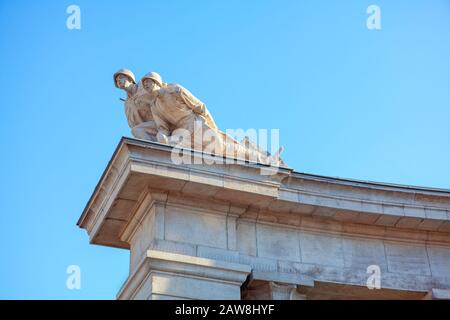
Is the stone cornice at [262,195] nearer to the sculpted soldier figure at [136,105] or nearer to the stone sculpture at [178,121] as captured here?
the stone sculpture at [178,121]

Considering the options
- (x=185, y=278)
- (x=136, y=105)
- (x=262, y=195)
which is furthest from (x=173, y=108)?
(x=185, y=278)

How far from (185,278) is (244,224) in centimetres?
220

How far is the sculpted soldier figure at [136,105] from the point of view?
19477 millimetres

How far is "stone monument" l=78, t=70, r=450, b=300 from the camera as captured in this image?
17703 millimetres

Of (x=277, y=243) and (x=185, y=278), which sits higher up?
(x=277, y=243)

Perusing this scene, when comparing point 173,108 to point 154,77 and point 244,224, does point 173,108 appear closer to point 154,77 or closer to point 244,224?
point 154,77

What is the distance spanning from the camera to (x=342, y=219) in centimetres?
1952

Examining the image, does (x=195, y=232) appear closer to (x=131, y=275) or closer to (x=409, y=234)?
(x=131, y=275)

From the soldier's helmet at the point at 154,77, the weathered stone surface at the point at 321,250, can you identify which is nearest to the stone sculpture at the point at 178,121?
the soldier's helmet at the point at 154,77

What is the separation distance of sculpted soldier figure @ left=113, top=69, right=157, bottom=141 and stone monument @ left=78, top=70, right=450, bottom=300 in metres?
0.03

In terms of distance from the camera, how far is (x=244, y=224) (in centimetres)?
1894
